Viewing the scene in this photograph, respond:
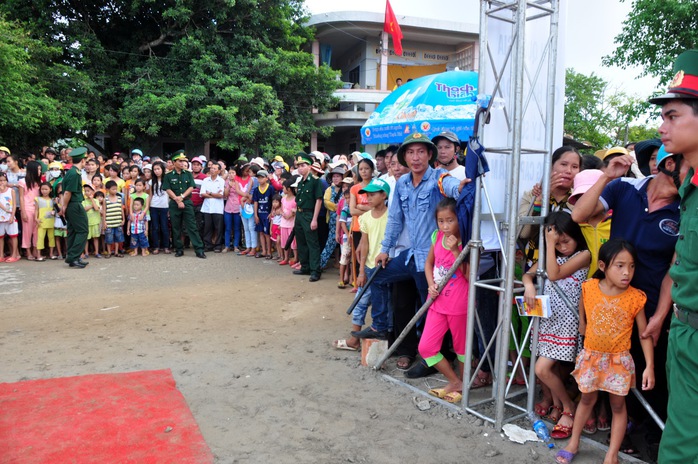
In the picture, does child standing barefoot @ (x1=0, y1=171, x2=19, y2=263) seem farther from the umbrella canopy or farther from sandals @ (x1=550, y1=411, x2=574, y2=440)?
sandals @ (x1=550, y1=411, x2=574, y2=440)

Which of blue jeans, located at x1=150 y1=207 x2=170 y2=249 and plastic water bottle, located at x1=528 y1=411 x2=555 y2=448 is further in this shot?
blue jeans, located at x1=150 y1=207 x2=170 y2=249

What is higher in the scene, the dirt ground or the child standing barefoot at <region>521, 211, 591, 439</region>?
the child standing barefoot at <region>521, 211, 591, 439</region>

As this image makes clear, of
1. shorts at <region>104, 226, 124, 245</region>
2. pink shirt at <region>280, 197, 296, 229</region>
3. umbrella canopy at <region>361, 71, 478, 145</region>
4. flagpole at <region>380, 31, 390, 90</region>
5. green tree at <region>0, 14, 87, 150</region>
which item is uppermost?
flagpole at <region>380, 31, 390, 90</region>

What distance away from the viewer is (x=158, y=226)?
428 inches

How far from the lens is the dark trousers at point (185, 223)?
34.0ft

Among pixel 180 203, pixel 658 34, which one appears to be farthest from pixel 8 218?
pixel 658 34

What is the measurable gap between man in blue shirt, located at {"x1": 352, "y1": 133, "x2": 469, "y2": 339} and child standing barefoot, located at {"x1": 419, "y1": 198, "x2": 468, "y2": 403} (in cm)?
27

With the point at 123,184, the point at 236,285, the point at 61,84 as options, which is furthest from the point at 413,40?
the point at 236,285

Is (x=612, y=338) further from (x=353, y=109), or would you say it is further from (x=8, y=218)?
(x=353, y=109)

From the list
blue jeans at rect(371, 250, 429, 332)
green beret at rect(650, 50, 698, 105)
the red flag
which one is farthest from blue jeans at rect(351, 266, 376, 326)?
the red flag

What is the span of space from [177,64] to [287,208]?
11476 mm

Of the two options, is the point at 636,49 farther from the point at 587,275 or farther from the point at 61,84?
the point at 61,84

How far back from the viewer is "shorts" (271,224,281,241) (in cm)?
985

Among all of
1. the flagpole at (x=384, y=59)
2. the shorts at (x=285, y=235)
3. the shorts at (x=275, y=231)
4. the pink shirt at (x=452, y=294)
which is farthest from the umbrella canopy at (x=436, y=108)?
the flagpole at (x=384, y=59)
